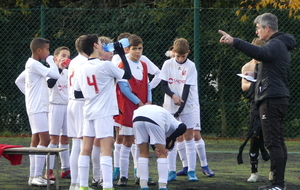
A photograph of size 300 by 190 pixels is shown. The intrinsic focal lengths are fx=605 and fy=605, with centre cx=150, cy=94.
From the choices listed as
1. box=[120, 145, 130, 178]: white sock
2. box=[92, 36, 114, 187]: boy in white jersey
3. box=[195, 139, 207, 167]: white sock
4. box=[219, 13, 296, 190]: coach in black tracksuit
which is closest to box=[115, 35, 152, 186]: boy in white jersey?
box=[120, 145, 130, 178]: white sock

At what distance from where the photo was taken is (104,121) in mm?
6129

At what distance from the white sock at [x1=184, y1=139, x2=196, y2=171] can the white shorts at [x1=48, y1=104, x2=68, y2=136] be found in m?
1.59

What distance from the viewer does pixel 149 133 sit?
6.40 metres

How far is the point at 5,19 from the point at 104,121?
20.3 ft

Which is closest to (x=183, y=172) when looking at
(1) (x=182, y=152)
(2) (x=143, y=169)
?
(1) (x=182, y=152)

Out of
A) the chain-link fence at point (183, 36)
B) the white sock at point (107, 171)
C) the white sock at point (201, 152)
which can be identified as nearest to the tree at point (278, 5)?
the chain-link fence at point (183, 36)

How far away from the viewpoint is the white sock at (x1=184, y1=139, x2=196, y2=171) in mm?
7441

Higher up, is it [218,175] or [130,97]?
[130,97]

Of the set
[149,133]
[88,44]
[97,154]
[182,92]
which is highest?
[88,44]

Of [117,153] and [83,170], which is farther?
[117,153]

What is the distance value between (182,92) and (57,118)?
1.60 m

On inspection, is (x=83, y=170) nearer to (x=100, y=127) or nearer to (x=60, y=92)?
(x=100, y=127)

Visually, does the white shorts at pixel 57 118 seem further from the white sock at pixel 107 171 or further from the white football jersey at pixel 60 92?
the white sock at pixel 107 171

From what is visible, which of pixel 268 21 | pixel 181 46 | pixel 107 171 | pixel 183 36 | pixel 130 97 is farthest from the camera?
pixel 183 36
